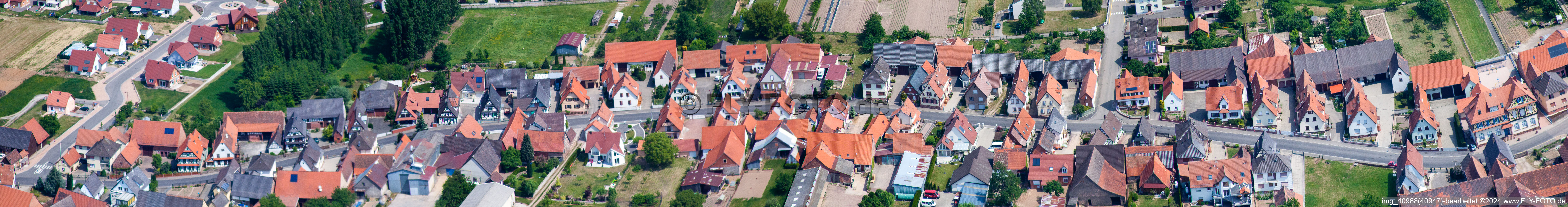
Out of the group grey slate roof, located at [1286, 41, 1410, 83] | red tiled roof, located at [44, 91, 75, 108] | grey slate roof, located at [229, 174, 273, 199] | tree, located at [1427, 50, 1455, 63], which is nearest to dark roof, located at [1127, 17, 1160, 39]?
grey slate roof, located at [1286, 41, 1410, 83]

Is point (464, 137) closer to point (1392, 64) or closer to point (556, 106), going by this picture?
point (556, 106)

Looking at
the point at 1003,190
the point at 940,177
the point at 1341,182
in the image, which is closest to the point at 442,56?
the point at 940,177

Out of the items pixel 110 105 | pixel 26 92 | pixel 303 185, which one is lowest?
pixel 303 185

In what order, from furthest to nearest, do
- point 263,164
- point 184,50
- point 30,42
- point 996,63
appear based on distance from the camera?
point 30,42
point 184,50
point 996,63
point 263,164

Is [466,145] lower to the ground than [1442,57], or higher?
lower

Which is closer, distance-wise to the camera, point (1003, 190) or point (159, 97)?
point (1003, 190)

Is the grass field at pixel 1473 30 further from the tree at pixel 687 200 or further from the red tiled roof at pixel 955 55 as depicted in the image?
the tree at pixel 687 200

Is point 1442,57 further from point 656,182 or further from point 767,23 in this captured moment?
point 656,182
